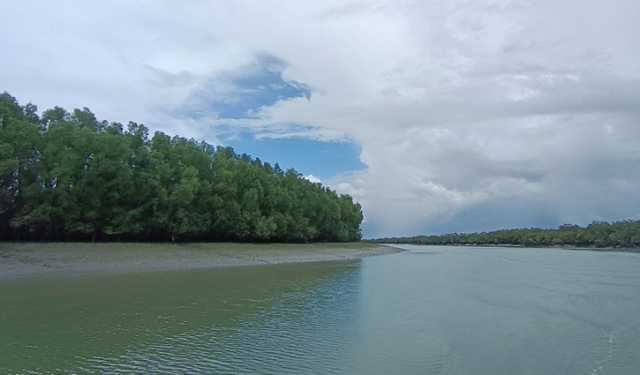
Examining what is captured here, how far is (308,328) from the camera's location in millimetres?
23516

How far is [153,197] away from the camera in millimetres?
68812

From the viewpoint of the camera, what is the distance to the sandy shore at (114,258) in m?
44.4

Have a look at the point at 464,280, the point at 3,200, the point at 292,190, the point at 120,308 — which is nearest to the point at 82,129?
the point at 3,200

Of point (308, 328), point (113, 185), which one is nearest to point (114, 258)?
point (113, 185)

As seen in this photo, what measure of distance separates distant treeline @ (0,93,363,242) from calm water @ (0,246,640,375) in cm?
2116

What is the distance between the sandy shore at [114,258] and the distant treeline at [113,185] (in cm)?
570

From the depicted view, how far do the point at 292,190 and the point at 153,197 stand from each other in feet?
165

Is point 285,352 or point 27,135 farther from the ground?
point 27,135

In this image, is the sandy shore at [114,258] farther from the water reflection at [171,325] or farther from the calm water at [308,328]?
the water reflection at [171,325]

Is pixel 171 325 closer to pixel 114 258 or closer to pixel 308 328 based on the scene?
pixel 308 328

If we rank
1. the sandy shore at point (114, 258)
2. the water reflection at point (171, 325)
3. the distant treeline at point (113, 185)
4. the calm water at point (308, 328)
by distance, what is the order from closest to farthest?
the water reflection at point (171, 325) < the calm water at point (308, 328) < the sandy shore at point (114, 258) < the distant treeline at point (113, 185)

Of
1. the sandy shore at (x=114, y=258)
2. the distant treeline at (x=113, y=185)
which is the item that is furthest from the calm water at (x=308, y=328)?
the distant treeline at (x=113, y=185)

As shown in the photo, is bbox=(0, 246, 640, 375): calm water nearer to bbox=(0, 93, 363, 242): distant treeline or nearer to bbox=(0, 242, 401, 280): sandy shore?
bbox=(0, 242, 401, 280): sandy shore

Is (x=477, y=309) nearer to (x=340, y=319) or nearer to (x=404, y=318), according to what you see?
(x=404, y=318)
